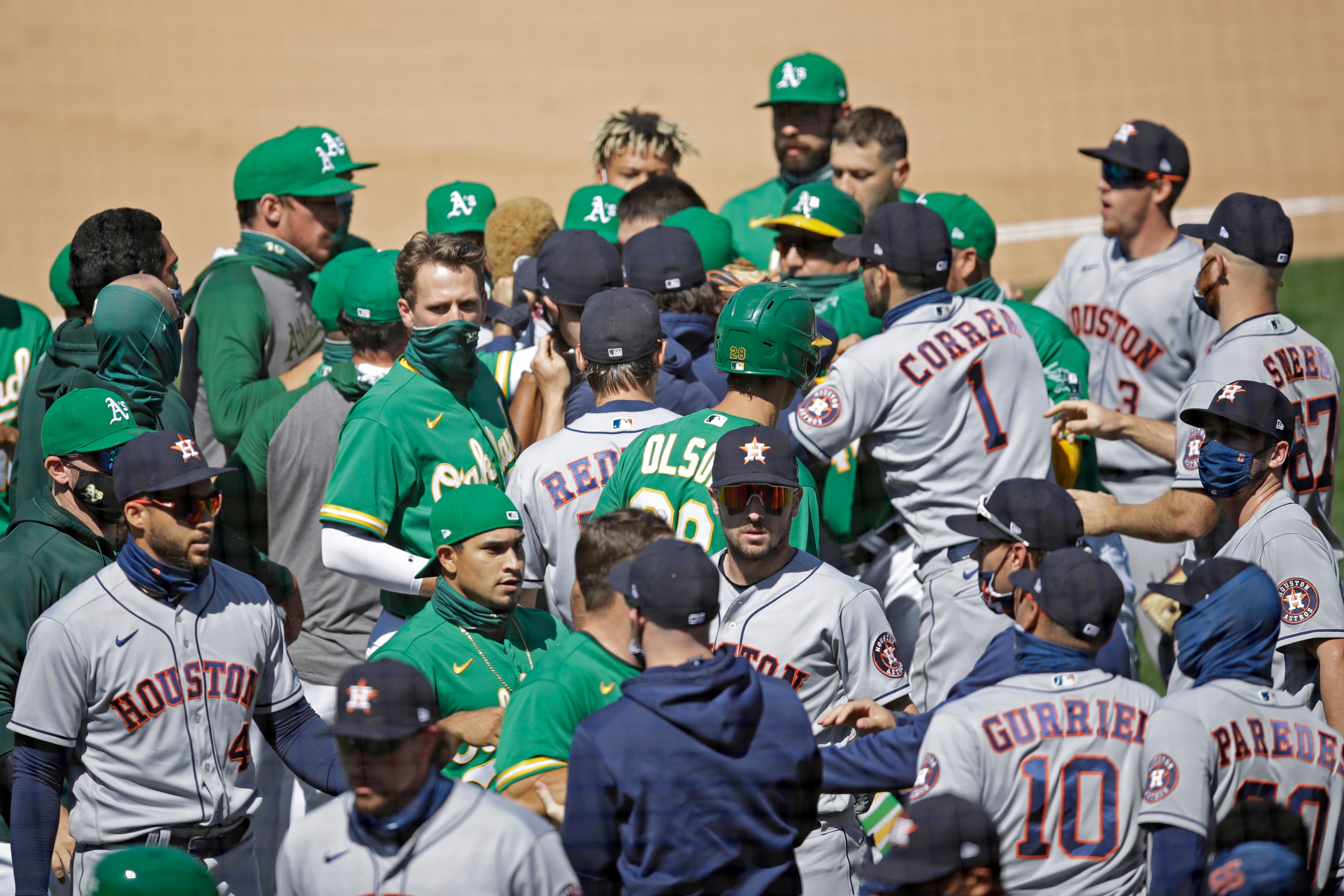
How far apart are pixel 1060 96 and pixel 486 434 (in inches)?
500

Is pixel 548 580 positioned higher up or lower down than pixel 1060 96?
lower down

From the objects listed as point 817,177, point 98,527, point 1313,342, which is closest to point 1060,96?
point 817,177

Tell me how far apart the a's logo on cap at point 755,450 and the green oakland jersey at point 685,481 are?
0.25m

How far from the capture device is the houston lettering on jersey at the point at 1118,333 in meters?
5.54

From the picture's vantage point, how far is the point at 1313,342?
4477mm

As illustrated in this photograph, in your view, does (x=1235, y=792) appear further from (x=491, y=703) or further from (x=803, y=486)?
(x=491, y=703)

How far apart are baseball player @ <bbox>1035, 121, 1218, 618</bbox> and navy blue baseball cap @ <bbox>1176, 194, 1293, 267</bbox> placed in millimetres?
982

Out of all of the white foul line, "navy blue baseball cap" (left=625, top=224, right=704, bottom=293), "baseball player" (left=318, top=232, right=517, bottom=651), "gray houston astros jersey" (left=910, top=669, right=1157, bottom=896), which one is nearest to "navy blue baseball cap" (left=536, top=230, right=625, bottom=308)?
"navy blue baseball cap" (left=625, top=224, right=704, bottom=293)

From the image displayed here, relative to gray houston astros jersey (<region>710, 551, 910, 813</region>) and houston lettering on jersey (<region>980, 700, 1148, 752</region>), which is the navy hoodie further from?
gray houston astros jersey (<region>710, 551, 910, 813</region>)

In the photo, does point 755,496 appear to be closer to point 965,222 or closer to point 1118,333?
point 965,222

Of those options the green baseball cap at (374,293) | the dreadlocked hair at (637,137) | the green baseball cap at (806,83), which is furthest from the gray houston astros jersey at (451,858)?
the green baseball cap at (806,83)

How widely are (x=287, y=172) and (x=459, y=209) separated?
89cm

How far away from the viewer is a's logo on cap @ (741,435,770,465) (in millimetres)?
3412

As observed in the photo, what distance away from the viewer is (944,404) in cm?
448
